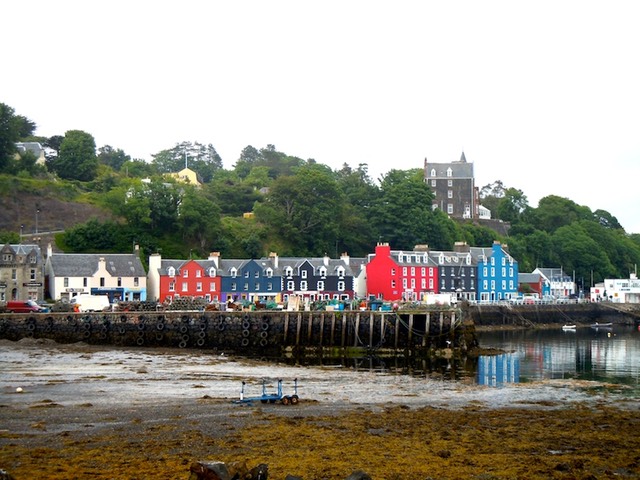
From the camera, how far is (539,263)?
477 ft

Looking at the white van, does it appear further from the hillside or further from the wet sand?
the hillside

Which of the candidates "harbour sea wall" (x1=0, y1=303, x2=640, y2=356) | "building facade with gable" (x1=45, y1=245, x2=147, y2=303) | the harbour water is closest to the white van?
"harbour sea wall" (x1=0, y1=303, x2=640, y2=356)

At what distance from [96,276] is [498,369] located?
49.3m

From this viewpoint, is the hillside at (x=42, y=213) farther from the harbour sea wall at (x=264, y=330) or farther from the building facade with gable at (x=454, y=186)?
the building facade with gable at (x=454, y=186)

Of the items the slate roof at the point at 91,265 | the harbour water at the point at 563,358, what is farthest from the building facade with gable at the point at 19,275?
the harbour water at the point at 563,358

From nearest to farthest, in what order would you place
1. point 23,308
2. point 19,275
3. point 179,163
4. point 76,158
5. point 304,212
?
point 23,308 → point 19,275 → point 304,212 → point 76,158 → point 179,163

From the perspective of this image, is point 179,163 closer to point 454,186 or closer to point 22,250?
point 454,186

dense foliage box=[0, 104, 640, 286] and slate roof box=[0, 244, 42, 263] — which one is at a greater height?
dense foliage box=[0, 104, 640, 286]

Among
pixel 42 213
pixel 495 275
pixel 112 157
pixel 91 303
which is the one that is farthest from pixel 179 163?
pixel 91 303

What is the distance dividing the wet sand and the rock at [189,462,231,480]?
77.5 inches

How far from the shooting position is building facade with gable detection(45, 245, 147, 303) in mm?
87812

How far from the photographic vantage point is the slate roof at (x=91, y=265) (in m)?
88.3

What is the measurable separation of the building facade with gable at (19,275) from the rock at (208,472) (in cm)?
6993

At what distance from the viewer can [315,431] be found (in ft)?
94.2
